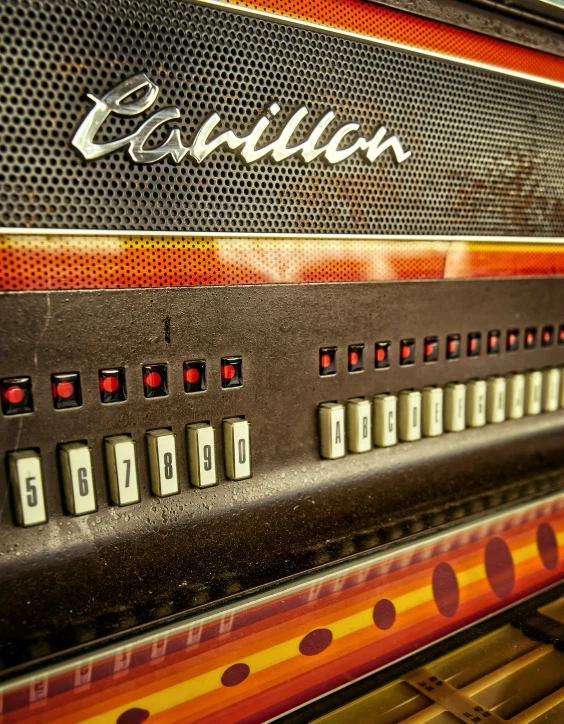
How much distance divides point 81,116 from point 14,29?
0.14 meters

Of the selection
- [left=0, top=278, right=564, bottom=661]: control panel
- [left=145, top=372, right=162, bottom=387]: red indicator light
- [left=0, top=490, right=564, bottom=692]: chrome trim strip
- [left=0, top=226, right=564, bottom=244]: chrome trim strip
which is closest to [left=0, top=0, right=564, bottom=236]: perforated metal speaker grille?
[left=0, top=226, right=564, bottom=244]: chrome trim strip

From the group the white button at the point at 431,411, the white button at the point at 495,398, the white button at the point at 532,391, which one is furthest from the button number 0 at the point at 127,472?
the white button at the point at 532,391

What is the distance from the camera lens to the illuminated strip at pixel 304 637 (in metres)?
0.79

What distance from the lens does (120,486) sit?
3.23 ft

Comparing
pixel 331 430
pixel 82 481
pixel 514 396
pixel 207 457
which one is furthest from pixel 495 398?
pixel 82 481

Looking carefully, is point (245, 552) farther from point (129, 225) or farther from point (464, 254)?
point (464, 254)

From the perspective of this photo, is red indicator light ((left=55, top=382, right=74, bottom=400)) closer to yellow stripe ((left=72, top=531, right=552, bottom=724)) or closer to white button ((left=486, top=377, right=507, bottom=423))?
yellow stripe ((left=72, top=531, right=552, bottom=724))

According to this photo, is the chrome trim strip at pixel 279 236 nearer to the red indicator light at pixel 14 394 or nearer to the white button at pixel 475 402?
the red indicator light at pixel 14 394

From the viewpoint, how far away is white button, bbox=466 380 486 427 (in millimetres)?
1461

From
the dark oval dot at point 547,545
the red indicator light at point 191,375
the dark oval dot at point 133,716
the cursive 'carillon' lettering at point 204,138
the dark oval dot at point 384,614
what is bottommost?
the dark oval dot at point 547,545

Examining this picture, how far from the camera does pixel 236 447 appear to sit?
111cm

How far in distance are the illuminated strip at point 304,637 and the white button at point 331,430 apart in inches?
9.2

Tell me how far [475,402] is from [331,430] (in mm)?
464

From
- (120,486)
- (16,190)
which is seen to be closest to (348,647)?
(120,486)
